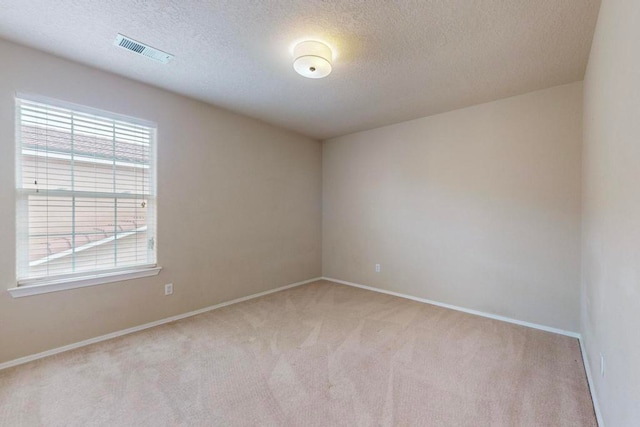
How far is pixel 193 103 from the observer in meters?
3.33

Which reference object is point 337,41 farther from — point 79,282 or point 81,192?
point 79,282

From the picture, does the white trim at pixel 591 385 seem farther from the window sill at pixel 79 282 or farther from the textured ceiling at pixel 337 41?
the window sill at pixel 79 282

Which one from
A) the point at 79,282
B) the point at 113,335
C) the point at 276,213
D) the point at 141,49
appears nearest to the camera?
the point at 141,49

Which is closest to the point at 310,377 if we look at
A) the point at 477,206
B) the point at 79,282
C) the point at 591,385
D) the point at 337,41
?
the point at 591,385

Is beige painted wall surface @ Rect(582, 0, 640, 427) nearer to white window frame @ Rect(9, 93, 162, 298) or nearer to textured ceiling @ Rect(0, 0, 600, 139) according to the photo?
textured ceiling @ Rect(0, 0, 600, 139)

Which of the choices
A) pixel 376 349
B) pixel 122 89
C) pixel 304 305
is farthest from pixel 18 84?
pixel 376 349

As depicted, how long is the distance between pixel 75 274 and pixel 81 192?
2.43ft

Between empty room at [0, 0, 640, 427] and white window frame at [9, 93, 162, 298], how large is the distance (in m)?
0.02

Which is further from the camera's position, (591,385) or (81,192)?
(81,192)

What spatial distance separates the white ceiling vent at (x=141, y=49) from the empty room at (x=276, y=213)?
2 centimetres

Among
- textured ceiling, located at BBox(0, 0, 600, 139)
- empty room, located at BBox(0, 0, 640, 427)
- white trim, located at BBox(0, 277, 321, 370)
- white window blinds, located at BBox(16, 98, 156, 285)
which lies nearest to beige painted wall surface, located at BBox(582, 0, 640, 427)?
empty room, located at BBox(0, 0, 640, 427)

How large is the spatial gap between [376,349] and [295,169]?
117 inches

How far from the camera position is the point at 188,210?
10.9 feet

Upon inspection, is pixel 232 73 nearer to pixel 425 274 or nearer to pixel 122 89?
pixel 122 89
